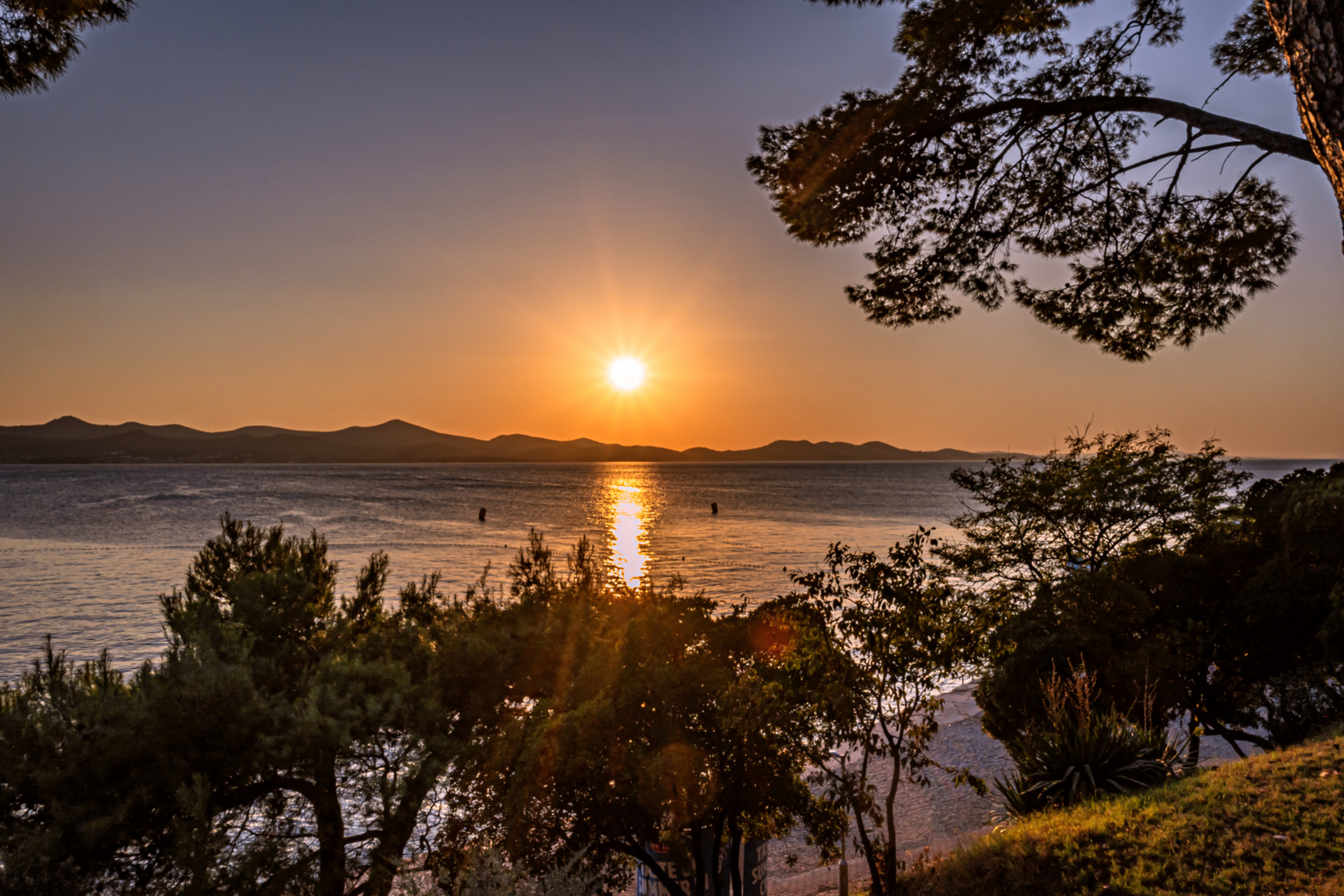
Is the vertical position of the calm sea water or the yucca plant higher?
the yucca plant

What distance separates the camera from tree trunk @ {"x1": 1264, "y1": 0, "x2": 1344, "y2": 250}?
4.68 meters

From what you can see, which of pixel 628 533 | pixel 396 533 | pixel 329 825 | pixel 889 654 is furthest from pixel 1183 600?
pixel 396 533

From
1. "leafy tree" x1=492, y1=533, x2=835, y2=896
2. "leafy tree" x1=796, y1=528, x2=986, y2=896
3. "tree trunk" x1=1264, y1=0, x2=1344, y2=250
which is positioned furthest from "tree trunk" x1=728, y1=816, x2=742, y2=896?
"tree trunk" x1=1264, y1=0, x2=1344, y2=250

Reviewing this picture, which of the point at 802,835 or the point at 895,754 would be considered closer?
the point at 895,754

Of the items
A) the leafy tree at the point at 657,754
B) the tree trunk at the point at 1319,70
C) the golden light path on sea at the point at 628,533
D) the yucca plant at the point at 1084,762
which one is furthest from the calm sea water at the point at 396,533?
the tree trunk at the point at 1319,70

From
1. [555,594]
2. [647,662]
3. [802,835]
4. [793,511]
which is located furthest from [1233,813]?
[793,511]

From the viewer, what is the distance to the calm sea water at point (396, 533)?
3036cm

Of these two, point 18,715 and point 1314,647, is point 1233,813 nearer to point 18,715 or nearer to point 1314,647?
point 1314,647

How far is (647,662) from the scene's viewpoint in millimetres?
8562

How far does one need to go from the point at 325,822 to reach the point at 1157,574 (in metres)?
14.3

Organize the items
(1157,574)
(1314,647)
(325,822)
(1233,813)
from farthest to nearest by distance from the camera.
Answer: (1157,574)
(1314,647)
(325,822)
(1233,813)

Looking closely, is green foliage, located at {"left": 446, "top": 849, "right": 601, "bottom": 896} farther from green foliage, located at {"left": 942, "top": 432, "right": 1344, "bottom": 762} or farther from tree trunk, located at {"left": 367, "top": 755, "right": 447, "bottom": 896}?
green foliage, located at {"left": 942, "top": 432, "right": 1344, "bottom": 762}

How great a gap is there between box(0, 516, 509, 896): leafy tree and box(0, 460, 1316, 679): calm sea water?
680 inches

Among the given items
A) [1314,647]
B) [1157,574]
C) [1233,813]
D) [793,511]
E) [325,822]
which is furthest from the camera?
[793,511]
